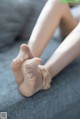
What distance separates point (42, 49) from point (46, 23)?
4.0 inches

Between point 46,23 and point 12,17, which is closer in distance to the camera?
point 46,23

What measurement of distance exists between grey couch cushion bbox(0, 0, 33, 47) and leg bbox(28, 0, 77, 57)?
0.19 metres

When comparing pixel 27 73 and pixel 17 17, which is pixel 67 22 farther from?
pixel 27 73

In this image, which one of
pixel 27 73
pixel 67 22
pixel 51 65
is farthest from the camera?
pixel 67 22

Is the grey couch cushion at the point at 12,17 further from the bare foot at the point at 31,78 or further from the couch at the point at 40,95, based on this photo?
the bare foot at the point at 31,78

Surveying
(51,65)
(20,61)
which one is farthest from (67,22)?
(20,61)

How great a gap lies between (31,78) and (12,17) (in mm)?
466

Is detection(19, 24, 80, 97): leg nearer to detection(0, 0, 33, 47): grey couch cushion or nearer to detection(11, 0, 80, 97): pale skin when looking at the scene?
detection(11, 0, 80, 97): pale skin

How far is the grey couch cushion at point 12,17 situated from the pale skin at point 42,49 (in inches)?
7.2

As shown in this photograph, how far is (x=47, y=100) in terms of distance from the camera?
92 centimetres

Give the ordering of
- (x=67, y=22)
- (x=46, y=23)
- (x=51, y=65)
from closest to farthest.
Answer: (x=51, y=65) < (x=46, y=23) < (x=67, y=22)

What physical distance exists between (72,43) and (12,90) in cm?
27

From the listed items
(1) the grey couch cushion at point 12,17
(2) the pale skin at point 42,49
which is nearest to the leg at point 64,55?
(2) the pale skin at point 42,49

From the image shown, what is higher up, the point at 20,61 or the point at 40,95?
the point at 20,61
